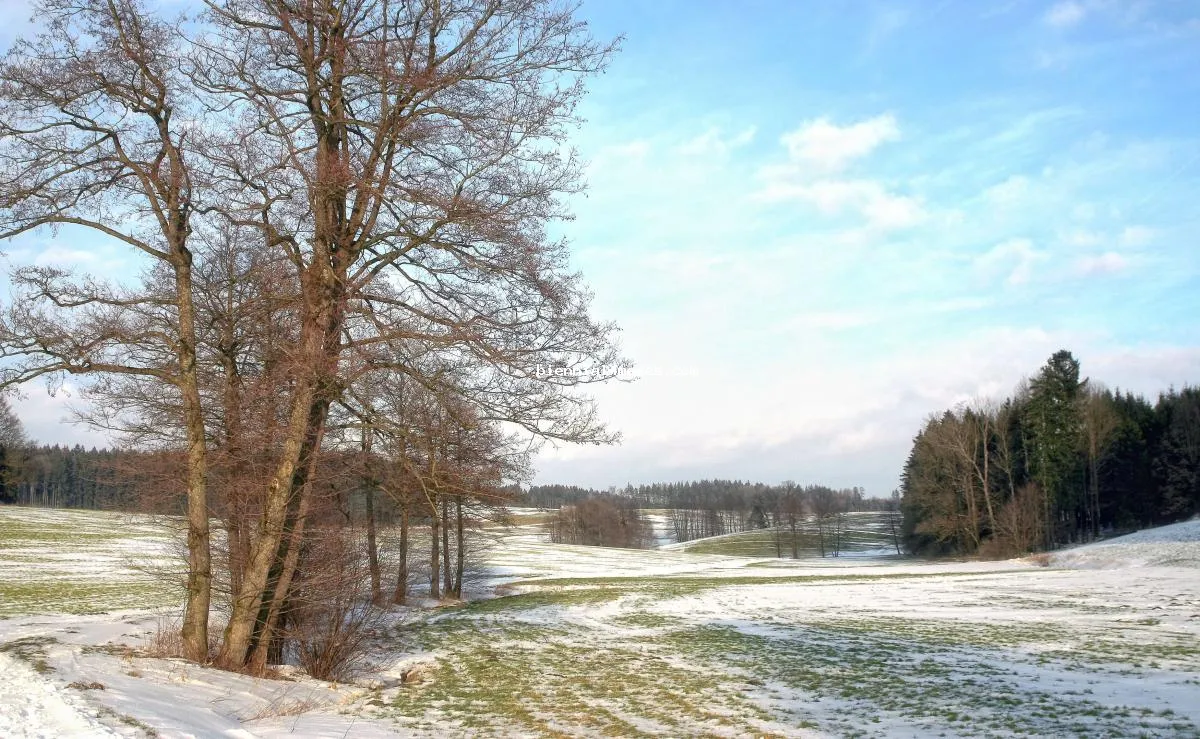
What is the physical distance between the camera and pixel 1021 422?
6531cm

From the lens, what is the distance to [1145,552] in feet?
133

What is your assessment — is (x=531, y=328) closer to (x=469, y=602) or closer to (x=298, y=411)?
(x=298, y=411)

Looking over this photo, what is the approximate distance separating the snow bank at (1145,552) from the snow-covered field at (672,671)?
12932 mm

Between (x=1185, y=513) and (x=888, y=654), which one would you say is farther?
(x=1185, y=513)

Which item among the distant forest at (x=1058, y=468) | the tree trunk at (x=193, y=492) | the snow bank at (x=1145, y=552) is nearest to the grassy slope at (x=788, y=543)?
the distant forest at (x=1058, y=468)

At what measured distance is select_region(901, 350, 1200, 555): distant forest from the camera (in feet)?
191

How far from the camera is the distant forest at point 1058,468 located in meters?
58.1

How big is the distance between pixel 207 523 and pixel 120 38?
7.22m

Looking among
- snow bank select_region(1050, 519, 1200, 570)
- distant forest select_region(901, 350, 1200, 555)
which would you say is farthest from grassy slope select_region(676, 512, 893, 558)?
snow bank select_region(1050, 519, 1200, 570)

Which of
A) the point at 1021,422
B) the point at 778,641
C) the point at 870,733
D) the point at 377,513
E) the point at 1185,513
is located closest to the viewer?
the point at 870,733

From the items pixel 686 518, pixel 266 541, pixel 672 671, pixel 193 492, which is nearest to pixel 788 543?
pixel 686 518

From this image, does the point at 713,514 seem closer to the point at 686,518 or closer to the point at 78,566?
the point at 686,518

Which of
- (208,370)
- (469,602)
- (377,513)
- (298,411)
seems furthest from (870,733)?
(469,602)

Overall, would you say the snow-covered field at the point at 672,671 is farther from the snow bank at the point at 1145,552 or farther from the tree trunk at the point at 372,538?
the snow bank at the point at 1145,552
